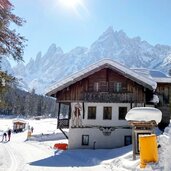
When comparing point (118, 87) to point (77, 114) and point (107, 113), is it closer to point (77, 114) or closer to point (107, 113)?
point (107, 113)

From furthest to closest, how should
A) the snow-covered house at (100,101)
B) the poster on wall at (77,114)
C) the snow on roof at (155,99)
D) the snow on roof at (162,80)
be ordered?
the snow on roof at (162,80)
the poster on wall at (77,114)
the snow on roof at (155,99)
the snow-covered house at (100,101)

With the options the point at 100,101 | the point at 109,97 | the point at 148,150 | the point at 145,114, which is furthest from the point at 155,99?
the point at 148,150

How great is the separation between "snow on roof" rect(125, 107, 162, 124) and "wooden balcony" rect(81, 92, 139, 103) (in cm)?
1338

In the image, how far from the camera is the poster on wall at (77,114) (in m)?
33.8

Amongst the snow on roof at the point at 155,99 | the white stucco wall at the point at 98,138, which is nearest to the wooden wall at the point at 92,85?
the snow on roof at the point at 155,99

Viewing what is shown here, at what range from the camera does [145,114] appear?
61.4 ft

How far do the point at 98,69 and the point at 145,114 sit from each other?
1469 cm

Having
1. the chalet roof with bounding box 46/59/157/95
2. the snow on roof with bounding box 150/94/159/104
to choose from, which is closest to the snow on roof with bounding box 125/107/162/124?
the chalet roof with bounding box 46/59/157/95

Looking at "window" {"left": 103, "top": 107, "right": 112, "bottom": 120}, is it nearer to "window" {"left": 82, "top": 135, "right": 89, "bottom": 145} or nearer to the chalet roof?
"window" {"left": 82, "top": 135, "right": 89, "bottom": 145}

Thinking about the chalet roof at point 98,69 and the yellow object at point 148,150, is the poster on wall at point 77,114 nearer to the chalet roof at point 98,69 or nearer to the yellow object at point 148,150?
the chalet roof at point 98,69

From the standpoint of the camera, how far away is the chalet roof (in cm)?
3161

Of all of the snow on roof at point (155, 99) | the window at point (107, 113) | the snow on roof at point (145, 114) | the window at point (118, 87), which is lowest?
the snow on roof at point (145, 114)

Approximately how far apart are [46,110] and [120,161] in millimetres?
152016

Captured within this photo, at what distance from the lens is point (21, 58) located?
15.8 m
